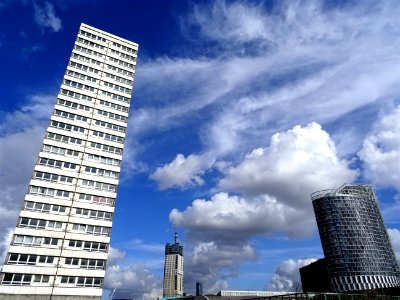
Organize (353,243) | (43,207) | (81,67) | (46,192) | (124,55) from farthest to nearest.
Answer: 1. (353,243)
2. (124,55)
3. (81,67)
4. (46,192)
5. (43,207)

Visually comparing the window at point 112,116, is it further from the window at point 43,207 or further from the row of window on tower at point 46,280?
the row of window on tower at point 46,280

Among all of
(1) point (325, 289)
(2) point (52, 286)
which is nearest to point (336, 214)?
(1) point (325, 289)

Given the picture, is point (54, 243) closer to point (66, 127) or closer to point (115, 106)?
point (66, 127)

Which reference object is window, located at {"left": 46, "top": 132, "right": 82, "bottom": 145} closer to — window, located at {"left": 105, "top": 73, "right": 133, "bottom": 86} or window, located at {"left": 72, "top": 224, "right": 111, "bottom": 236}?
window, located at {"left": 72, "top": 224, "right": 111, "bottom": 236}

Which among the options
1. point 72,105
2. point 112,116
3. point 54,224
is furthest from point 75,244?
point 72,105

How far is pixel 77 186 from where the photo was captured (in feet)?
226

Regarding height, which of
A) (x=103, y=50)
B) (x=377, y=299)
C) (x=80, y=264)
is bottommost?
(x=377, y=299)

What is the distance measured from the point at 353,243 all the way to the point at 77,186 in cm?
16265

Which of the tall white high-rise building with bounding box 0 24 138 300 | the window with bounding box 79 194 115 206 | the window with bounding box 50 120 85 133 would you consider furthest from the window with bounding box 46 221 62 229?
the window with bounding box 50 120 85 133

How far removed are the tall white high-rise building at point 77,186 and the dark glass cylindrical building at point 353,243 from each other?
146321 millimetres

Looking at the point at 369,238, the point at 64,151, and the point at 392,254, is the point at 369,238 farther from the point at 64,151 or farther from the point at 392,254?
the point at 64,151

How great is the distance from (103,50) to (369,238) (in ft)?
568

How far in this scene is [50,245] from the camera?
61219 mm

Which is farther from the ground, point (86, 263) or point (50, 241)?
point (50, 241)
